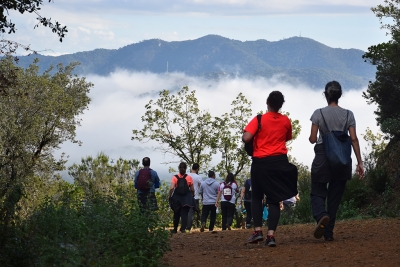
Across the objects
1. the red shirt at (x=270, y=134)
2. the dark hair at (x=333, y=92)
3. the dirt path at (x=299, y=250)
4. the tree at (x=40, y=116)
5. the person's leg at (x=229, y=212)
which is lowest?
the dirt path at (x=299, y=250)

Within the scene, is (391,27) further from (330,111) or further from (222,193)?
(330,111)

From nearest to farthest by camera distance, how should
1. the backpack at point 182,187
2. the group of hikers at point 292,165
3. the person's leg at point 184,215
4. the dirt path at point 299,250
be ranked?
the dirt path at point 299,250 < the group of hikers at point 292,165 < the backpack at point 182,187 < the person's leg at point 184,215

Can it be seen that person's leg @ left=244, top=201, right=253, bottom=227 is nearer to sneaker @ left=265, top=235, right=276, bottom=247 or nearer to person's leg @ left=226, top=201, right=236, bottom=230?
person's leg @ left=226, top=201, right=236, bottom=230

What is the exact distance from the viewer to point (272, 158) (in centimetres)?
917

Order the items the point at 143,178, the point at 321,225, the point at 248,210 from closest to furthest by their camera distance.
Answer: the point at 321,225 → the point at 143,178 → the point at 248,210

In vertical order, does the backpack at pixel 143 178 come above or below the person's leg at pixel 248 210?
above

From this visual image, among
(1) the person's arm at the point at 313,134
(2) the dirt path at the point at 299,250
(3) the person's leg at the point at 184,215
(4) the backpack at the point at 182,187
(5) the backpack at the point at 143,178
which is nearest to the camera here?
(2) the dirt path at the point at 299,250

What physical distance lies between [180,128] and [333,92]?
50364 mm

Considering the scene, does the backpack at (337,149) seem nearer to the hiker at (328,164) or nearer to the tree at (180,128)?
the hiker at (328,164)

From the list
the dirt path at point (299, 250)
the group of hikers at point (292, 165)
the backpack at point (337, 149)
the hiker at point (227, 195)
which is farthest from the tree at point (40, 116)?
the backpack at point (337, 149)

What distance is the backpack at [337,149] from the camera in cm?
909

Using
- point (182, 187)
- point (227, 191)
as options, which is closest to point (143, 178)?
point (182, 187)

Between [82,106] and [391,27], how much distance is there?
1141 inches

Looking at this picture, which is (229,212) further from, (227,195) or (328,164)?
(328,164)
